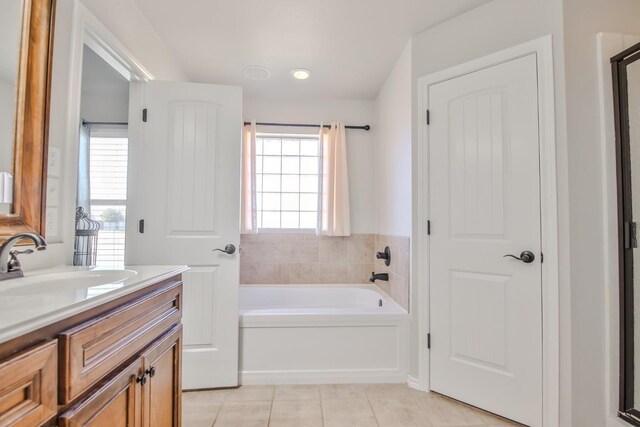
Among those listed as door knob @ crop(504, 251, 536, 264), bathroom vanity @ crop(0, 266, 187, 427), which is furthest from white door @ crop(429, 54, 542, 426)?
bathroom vanity @ crop(0, 266, 187, 427)

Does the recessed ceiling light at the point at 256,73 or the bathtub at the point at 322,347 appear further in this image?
the recessed ceiling light at the point at 256,73

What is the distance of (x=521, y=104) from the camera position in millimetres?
1647

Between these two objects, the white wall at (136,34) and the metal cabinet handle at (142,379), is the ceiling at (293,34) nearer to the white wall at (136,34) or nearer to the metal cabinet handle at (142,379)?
the white wall at (136,34)

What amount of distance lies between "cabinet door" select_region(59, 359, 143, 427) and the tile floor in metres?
0.87

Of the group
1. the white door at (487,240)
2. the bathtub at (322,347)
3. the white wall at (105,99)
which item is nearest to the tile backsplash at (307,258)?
the bathtub at (322,347)

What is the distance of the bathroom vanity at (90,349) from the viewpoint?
1.92ft

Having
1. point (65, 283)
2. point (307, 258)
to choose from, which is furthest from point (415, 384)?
point (65, 283)

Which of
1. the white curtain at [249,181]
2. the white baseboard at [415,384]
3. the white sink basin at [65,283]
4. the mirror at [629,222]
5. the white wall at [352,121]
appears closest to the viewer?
the white sink basin at [65,283]

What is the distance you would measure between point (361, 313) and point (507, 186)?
1227mm

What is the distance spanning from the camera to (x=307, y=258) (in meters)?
3.06

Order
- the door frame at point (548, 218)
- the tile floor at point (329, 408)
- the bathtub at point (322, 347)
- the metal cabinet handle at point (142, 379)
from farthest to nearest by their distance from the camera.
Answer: the bathtub at point (322, 347) → the tile floor at point (329, 408) → the door frame at point (548, 218) → the metal cabinet handle at point (142, 379)

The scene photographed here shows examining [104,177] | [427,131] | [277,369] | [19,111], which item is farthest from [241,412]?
[104,177]

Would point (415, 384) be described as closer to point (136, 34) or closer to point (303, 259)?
point (303, 259)

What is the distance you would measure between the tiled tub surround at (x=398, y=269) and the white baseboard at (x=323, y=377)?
0.49 m
